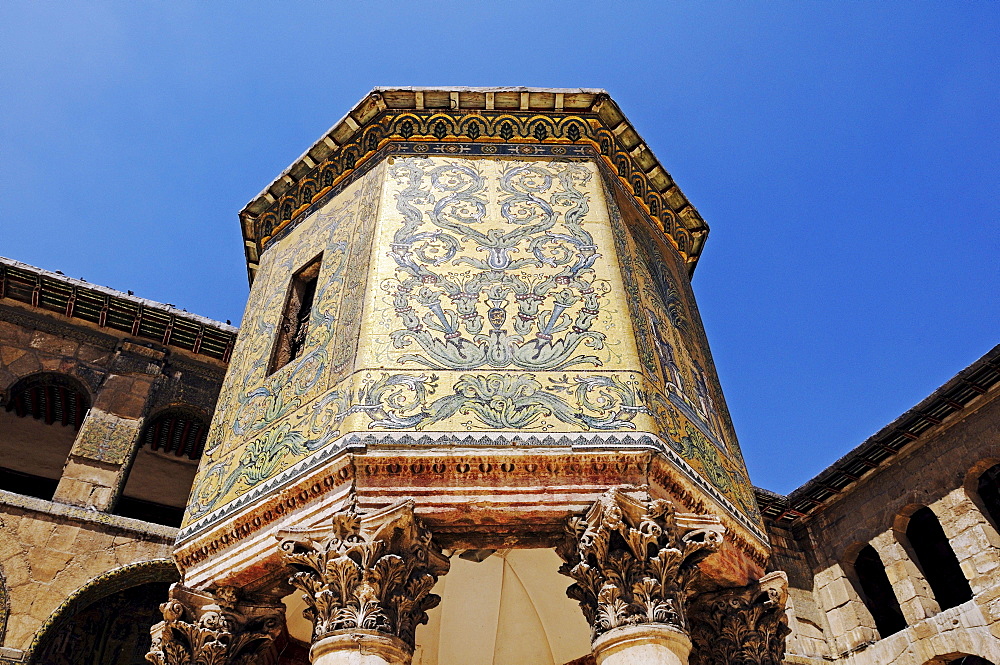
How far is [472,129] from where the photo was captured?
7371 millimetres

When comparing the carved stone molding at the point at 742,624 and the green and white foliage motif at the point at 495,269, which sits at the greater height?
the green and white foliage motif at the point at 495,269

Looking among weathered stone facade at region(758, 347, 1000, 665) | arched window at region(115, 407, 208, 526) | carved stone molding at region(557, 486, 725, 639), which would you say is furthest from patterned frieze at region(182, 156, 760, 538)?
weathered stone facade at region(758, 347, 1000, 665)

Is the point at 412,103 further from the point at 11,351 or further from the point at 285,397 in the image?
the point at 11,351

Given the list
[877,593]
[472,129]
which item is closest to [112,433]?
[472,129]

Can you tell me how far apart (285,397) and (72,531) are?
3.72 m

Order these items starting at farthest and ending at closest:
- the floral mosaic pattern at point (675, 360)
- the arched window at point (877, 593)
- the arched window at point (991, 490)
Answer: the arched window at point (877, 593) < the arched window at point (991, 490) < the floral mosaic pattern at point (675, 360)

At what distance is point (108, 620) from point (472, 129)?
588 centimetres

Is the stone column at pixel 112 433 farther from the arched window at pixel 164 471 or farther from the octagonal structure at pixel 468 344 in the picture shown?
the octagonal structure at pixel 468 344

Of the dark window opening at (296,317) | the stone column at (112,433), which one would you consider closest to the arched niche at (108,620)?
the stone column at (112,433)

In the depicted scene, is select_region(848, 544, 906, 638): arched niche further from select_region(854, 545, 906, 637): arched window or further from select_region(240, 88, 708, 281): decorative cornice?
select_region(240, 88, 708, 281): decorative cornice

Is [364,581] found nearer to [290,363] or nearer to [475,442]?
[475,442]

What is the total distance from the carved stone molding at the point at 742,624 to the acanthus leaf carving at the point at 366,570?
1.98m

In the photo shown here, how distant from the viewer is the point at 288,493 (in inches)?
198

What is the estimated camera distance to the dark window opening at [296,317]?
6.59 meters
